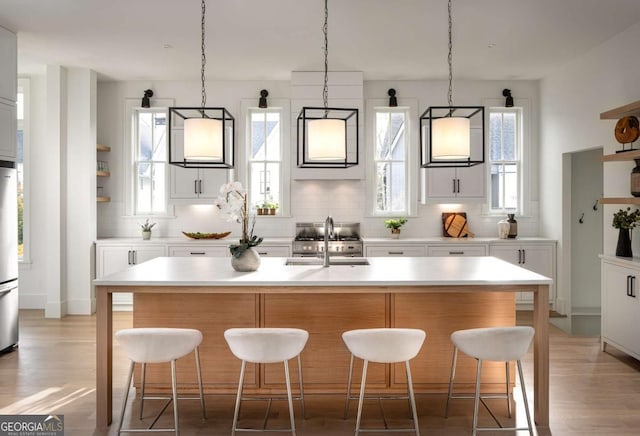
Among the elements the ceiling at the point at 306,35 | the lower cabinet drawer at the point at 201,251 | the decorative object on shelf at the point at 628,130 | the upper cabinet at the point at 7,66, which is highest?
the ceiling at the point at 306,35

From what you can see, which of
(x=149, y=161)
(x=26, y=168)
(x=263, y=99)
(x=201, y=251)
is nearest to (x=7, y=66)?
(x=26, y=168)

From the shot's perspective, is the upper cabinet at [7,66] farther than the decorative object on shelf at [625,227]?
Yes

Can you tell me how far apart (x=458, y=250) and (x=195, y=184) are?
3.52 m

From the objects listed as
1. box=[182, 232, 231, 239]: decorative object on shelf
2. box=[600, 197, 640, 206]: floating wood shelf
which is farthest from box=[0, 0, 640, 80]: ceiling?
box=[182, 232, 231, 239]: decorative object on shelf

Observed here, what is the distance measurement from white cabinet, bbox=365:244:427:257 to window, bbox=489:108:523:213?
1444 mm

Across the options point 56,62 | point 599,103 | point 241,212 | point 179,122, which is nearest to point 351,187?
point 179,122

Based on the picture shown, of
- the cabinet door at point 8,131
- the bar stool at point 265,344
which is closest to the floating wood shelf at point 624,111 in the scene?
the bar stool at point 265,344

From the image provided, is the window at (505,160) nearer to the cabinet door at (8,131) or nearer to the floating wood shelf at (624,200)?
the floating wood shelf at (624,200)

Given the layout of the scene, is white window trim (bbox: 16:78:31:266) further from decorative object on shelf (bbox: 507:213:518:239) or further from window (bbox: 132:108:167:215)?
decorative object on shelf (bbox: 507:213:518:239)

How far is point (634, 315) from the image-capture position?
444 cm

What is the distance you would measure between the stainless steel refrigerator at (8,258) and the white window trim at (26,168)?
2.00 meters

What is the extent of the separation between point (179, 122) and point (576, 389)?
17.8ft

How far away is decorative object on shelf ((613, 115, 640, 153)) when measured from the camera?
15.1ft

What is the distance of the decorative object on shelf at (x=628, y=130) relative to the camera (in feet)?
15.1
